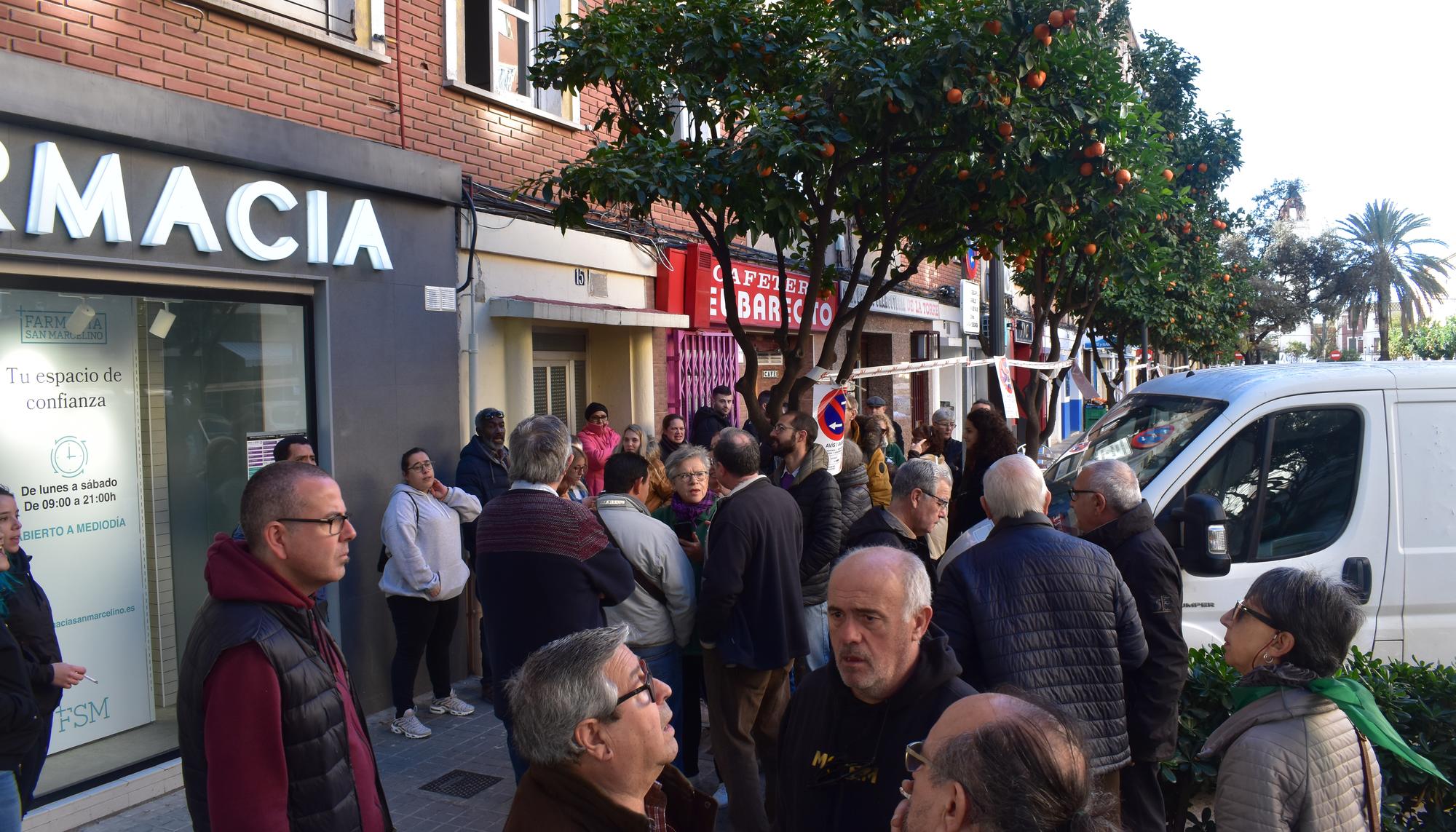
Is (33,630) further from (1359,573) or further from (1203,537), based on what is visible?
(1359,573)

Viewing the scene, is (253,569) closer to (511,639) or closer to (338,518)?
(338,518)

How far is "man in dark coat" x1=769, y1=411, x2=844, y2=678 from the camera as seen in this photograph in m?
5.43

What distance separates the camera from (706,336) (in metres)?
11.6

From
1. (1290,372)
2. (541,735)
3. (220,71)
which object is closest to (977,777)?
(541,735)

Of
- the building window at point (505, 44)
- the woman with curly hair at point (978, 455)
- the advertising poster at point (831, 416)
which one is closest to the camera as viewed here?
the woman with curly hair at point (978, 455)

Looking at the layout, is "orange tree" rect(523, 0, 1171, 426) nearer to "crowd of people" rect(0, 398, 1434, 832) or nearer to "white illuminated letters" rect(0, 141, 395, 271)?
"white illuminated letters" rect(0, 141, 395, 271)

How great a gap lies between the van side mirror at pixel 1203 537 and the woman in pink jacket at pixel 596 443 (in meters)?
4.78

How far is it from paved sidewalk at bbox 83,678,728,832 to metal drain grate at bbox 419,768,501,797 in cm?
3

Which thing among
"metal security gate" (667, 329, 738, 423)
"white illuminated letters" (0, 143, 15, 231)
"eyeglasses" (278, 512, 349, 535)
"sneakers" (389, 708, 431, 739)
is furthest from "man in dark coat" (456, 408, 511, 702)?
"eyeglasses" (278, 512, 349, 535)

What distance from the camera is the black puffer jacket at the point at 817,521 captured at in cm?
548

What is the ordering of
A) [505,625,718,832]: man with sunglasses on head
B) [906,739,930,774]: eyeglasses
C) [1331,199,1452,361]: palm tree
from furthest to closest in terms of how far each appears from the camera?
[1331,199,1452,361]: palm tree
[505,625,718,832]: man with sunglasses on head
[906,739,930,774]: eyeglasses

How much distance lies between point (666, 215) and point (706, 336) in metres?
1.48

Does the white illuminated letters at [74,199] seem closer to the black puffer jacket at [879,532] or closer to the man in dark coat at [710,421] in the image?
the black puffer jacket at [879,532]

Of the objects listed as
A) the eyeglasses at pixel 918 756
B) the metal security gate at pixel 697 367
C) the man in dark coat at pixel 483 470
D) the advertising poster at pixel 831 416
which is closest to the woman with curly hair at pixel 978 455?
the advertising poster at pixel 831 416
